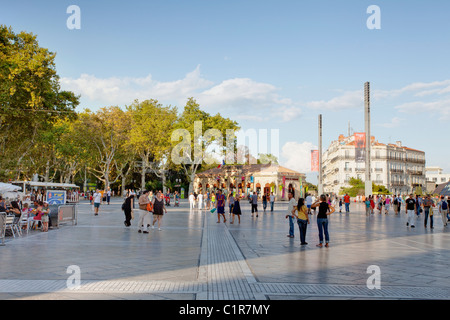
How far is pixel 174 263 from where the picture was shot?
839 cm

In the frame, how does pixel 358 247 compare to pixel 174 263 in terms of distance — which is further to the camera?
pixel 358 247

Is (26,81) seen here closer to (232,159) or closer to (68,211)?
(68,211)

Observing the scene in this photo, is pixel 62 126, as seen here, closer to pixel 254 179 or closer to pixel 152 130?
pixel 152 130

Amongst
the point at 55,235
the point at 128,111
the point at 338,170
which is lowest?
the point at 55,235

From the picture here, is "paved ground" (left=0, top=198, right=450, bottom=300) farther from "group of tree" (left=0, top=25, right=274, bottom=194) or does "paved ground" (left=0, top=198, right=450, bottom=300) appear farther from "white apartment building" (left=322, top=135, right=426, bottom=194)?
"white apartment building" (left=322, top=135, right=426, bottom=194)

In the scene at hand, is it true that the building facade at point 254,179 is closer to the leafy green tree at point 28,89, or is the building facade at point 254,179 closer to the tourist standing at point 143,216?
the leafy green tree at point 28,89

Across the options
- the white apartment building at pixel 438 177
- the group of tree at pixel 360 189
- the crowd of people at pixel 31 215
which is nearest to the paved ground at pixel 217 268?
the crowd of people at pixel 31 215

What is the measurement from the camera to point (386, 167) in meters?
83.6

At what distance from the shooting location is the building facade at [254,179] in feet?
198

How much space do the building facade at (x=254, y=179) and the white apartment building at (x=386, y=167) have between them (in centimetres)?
2593

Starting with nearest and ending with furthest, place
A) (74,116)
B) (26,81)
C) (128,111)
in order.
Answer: (26,81), (74,116), (128,111)

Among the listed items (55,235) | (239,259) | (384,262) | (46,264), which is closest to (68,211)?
(55,235)

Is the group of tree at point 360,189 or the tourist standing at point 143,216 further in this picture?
the group of tree at point 360,189

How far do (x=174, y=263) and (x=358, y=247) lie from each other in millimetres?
5873
